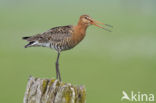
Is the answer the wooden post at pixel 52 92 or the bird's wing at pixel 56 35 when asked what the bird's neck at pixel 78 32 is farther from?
the wooden post at pixel 52 92

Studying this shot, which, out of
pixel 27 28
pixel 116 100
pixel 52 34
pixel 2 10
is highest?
pixel 2 10

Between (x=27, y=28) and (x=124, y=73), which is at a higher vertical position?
(x=27, y=28)

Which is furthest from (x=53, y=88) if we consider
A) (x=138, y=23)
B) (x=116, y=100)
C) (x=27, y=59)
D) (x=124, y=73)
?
(x=138, y=23)

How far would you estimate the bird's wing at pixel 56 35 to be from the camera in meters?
10.4

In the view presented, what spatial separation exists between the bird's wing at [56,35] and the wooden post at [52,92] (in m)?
3.56

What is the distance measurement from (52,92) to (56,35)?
12.6 ft

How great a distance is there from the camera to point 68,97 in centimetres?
679

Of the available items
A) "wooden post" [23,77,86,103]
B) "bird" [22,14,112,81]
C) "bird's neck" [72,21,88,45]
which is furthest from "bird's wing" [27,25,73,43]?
"wooden post" [23,77,86,103]

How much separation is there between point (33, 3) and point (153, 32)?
94.2ft

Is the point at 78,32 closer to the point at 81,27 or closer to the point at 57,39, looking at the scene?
the point at 81,27

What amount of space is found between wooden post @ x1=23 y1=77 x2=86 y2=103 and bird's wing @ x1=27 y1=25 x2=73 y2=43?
3.56m

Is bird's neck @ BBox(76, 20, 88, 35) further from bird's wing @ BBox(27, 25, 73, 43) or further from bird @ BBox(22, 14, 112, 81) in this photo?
bird's wing @ BBox(27, 25, 73, 43)

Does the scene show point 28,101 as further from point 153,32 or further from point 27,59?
point 153,32

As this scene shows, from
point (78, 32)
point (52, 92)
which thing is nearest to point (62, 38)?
point (78, 32)
